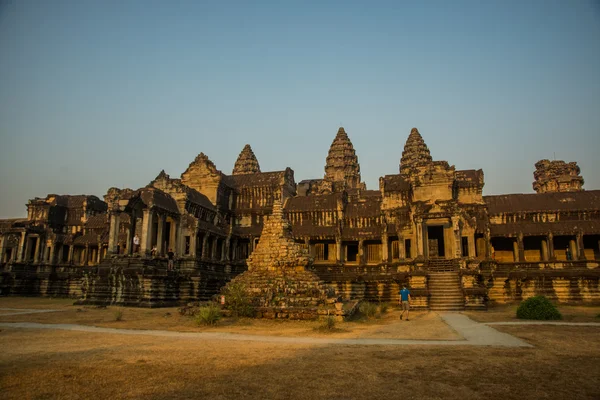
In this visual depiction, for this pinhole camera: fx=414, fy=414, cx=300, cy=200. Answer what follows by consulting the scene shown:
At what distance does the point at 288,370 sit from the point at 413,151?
5550 centimetres

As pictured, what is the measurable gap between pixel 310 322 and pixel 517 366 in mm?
9779

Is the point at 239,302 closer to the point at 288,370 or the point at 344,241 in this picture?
the point at 288,370

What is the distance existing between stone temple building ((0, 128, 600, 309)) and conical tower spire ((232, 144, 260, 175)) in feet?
68.9

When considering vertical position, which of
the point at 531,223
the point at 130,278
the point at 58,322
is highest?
the point at 531,223

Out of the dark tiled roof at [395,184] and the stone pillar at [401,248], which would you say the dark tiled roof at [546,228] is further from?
the dark tiled roof at [395,184]

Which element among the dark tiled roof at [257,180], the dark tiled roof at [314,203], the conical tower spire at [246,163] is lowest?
the dark tiled roof at [314,203]

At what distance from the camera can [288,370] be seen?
848 cm

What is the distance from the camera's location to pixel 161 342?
1221 cm

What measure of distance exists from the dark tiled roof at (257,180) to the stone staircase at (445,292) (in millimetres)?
18395

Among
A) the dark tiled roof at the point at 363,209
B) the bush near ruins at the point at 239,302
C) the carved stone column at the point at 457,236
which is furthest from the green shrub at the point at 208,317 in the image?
the dark tiled roof at the point at 363,209

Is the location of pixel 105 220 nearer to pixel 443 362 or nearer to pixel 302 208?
pixel 302 208

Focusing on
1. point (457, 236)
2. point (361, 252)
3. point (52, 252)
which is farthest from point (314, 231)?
point (52, 252)

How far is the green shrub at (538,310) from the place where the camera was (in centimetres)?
1800

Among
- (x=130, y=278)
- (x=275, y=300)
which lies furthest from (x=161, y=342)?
(x=130, y=278)
